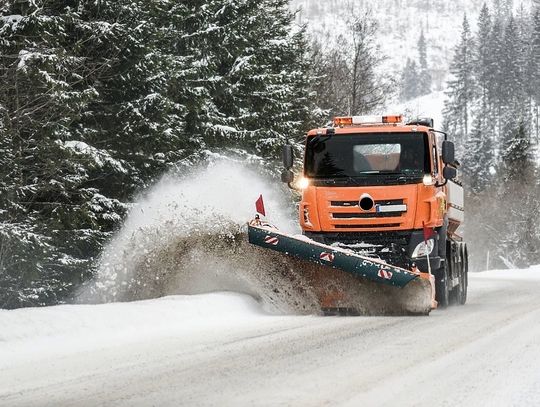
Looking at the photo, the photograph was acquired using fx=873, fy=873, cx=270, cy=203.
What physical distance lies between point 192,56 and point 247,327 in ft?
57.4

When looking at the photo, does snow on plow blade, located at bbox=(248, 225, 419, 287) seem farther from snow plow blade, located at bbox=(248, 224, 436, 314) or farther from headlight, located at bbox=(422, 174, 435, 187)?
headlight, located at bbox=(422, 174, 435, 187)

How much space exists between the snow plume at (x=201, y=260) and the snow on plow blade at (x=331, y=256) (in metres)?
0.55

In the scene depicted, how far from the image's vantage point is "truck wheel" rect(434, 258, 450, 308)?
42.5 feet

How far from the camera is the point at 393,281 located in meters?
10.9

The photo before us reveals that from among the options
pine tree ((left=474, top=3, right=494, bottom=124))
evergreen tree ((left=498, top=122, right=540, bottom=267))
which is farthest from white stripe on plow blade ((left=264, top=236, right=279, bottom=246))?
pine tree ((left=474, top=3, right=494, bottom=124))

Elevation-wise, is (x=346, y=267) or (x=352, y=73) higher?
(x=346, y=267)

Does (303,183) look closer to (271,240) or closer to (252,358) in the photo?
(271,240)

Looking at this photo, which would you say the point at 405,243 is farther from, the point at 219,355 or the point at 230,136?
the point at 230,136

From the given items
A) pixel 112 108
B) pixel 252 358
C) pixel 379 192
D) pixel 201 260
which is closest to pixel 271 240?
pixel 379 192

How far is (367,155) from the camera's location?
12.4m

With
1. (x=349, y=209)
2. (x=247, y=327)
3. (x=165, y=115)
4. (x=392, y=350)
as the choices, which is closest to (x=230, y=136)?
(x=165, y=115)

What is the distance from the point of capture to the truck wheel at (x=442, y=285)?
42.5ft

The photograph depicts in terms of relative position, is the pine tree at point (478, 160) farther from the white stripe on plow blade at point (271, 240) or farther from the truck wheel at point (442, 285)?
the white stripe on plow blade at point (271, 240)

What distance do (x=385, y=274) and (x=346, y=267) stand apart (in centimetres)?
53
